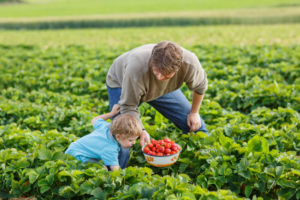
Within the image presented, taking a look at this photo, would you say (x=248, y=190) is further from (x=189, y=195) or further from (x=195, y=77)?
(x=195, y=77)

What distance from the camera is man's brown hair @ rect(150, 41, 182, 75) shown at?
2934mm

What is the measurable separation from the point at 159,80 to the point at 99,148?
0.92 meters

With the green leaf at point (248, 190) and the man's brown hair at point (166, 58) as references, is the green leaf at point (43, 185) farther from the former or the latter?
the green leaf at point (248, 190)

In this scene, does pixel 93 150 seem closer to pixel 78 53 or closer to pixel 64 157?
pixel 64 157

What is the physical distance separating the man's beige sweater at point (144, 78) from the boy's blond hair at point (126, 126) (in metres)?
0.10

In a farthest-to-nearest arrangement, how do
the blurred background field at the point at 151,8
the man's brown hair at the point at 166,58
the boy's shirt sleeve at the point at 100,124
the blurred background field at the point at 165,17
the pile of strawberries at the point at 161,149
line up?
1. the blurred background field at the point at 151,8
2. the blurred background field at the point at 165,17
3. the boy's shirt sleeve at the point at 100,124
4. the pile of strawberries at the point at 161,149
5. the man's brown hair at the point at 166,58

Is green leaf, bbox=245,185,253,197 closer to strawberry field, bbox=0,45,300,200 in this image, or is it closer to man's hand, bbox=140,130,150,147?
strawberry field, bbox=0,45,300,200

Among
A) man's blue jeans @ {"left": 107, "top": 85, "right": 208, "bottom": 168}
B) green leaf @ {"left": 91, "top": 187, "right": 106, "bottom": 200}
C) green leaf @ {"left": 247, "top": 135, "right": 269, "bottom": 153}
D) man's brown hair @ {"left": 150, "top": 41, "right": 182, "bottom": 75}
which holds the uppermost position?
man's brown hair @ {"left": 150, "top": 41, "right": 182, "bottom": 75}

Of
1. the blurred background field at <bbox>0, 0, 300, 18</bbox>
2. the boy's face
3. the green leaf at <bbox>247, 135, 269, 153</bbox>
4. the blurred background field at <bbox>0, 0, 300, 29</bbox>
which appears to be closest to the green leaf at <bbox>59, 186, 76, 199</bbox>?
the boy's face

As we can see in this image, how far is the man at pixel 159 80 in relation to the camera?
299 centimetres

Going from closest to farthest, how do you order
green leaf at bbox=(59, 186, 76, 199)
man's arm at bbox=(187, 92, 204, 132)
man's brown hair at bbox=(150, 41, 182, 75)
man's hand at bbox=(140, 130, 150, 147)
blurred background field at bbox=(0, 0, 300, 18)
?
man's brown hair at bbox=(150, 41, 182, 75), green leaf at bbox=(59, 186, 76, 199), man's hand at bbox=(140, 130, 150, 147), man's arm at bbox=(187, 92, 204, 132), blurred background field at bbox=(0, 0, 300, 18)

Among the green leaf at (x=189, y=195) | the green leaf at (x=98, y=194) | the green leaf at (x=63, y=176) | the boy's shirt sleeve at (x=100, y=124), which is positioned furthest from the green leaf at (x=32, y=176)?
the green leaf at (x=189, y=195)

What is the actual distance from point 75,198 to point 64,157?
44 centimetres

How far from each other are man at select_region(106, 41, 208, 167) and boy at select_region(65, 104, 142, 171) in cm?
15
